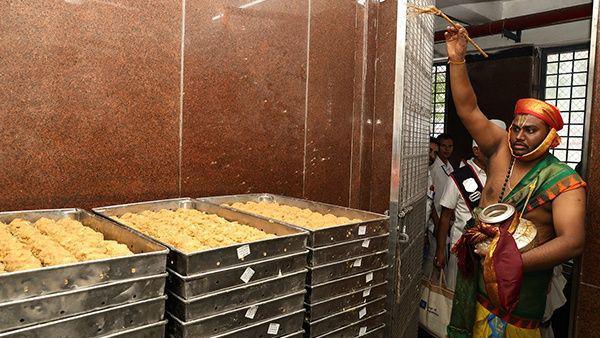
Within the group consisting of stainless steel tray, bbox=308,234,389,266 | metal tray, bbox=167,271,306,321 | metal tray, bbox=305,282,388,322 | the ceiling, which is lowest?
metal tray, bbox=305,282,388,322

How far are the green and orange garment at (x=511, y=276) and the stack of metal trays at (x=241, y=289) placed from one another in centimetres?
115

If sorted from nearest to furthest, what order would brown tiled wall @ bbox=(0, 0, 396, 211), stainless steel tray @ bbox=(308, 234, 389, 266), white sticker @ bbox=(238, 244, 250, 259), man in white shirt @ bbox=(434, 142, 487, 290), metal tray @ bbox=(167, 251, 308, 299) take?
metal tray @ bbox=(167, 251, 308, 299)
white sticker @ bbox=(238, 244, 250, 259)
stainless steel tray @ bbox=(308, 234, 389, 266)
brown tiled wall @ bbox=(0, 0, 396, 211)
man in white shirt @ bbox=(434, 142, 487, 290)

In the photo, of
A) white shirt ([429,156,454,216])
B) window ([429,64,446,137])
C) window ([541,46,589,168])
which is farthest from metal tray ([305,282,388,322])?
window ([429,64,446,137])

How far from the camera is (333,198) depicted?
3719 millimetres

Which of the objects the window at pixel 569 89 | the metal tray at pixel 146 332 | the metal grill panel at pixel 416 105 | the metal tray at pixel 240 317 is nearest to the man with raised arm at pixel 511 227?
the metal grill panel at pixel 416 105

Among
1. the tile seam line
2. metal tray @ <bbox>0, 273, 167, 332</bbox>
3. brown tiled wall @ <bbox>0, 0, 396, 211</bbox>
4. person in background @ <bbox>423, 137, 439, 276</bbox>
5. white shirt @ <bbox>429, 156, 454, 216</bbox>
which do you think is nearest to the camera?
metal tray @ <bbox>0, 273, 167, 332</bbox>

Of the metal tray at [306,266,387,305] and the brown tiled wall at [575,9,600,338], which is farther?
the brown tiled wall at [575,9,600,338]

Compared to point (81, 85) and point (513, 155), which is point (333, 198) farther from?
point (81, 85)

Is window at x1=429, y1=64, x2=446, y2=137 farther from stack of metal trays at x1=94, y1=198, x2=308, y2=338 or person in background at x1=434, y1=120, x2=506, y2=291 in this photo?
stack of metal trays at x1=94, y1=198, x2=308, y2=338

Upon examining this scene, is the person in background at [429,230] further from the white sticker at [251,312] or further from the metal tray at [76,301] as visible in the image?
the metal tray at [76,301]

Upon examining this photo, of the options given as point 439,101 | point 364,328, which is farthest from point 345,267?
point 439,101

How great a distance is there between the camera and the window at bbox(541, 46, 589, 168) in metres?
5.46

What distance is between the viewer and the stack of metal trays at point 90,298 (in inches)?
47.4

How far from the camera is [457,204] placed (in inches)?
160
